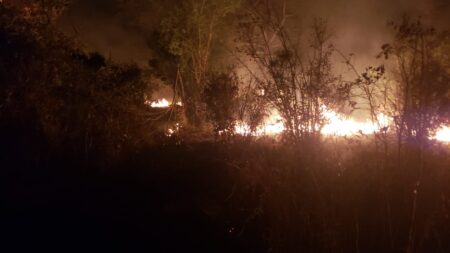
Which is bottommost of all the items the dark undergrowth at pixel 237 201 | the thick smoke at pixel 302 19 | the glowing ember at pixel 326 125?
the dark undergrowth at pixel 237 201

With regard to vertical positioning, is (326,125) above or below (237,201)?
above

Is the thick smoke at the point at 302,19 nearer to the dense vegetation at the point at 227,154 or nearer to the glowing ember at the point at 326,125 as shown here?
the dense vegetation at the point at 227,154

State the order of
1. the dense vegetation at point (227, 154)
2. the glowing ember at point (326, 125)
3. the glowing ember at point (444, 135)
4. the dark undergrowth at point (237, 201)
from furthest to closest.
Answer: the glowing ember at point (444, 135) → the glowing ember at point (326, 125) → the dense vegetation at point (227, 154) → the dark undergrowth at point (237, 201)

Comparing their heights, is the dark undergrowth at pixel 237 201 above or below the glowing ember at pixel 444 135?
below

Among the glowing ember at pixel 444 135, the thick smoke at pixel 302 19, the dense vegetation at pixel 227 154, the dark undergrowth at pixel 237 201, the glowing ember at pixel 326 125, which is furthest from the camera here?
the thick smoke at pixel 302 19

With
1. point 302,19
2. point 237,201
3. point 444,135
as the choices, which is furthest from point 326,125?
point 302,19

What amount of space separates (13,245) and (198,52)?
9300 millimetres

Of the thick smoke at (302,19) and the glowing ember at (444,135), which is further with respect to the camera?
the thick smoke at (302,19)

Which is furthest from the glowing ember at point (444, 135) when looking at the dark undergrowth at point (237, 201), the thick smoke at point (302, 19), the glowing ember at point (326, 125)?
the thick smoke at point (302, 19)

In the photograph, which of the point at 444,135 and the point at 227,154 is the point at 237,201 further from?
the point at 444,135

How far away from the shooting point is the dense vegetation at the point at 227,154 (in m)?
6.14

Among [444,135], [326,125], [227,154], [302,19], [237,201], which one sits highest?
[302,19]

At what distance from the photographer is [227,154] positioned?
30.6 ft

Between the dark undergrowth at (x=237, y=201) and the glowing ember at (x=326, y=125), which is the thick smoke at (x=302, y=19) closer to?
the glowing ember at (x=326, y=125)
